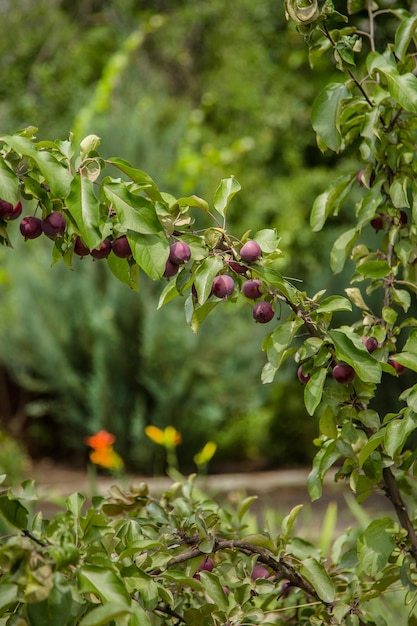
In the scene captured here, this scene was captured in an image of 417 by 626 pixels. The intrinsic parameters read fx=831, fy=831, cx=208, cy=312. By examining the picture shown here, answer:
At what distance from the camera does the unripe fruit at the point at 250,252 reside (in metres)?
0.91

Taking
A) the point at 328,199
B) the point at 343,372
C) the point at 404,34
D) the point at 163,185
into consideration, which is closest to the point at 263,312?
the point at 343,372

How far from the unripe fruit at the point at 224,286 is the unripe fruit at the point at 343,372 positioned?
0.56 ft

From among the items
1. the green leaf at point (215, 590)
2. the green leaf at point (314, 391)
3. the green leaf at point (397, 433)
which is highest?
the green leaf at point (314, 391)

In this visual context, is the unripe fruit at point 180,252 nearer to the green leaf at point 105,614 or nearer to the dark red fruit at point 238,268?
the dark red fruit at point 238,268

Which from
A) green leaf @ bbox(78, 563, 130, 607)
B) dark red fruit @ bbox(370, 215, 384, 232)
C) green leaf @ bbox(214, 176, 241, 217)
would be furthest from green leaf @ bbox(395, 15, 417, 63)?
green leaf @ bbox(78, 563, 130, 607)

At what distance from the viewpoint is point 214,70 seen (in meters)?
6.65

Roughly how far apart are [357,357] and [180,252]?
0.75 feet

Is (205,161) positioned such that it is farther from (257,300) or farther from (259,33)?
(257,300)

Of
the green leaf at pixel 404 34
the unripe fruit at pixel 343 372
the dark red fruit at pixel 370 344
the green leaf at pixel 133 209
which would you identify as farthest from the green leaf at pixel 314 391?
the green leaf at pixel 404 34

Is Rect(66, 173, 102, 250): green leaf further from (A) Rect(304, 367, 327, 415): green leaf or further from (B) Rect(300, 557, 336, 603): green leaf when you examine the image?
Result: (B) Rect(300, 557, 336, 603): green leaf

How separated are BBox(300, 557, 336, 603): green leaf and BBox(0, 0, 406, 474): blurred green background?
294 centimetres

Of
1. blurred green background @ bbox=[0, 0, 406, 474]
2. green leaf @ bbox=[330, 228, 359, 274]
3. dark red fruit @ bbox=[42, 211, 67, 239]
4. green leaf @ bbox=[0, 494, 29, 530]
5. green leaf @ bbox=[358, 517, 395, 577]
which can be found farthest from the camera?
blurred green background @ bbox=[0, 0, 406, 474]

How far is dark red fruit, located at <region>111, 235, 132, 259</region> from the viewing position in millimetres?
937

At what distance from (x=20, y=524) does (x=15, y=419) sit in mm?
3869
